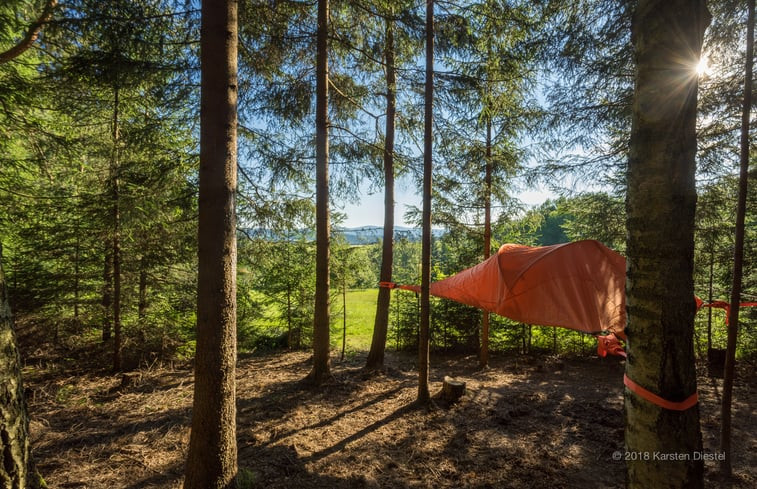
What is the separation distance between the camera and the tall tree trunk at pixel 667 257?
1.33 meters

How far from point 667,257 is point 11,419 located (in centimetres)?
346

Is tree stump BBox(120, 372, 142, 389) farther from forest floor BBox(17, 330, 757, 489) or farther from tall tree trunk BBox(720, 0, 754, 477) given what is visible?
tall tree trunk BBox(720, 0, 754, 477)

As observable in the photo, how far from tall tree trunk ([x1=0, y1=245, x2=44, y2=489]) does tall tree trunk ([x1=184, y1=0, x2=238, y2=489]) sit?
938mm

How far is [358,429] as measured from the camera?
4.43 metres

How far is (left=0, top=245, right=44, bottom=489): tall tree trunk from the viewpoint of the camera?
1727 millimetres

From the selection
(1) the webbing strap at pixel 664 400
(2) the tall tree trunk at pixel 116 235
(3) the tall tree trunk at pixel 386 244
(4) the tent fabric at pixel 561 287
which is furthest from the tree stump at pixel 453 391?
(2) the tall tree trunk at pixel 116 235

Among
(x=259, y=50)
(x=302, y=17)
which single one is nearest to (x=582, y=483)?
(x=259, y=50)

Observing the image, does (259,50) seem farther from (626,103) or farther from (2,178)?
(626,103)

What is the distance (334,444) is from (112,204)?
5.58 meters

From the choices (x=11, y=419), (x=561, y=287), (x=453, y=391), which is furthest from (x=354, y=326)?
(x=11, y=419)

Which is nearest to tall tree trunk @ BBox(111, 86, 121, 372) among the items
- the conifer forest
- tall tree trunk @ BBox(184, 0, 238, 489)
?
the conifer forest

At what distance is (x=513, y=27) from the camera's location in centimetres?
427

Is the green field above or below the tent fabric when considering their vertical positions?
below

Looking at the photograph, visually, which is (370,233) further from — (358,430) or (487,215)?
(358,430)
